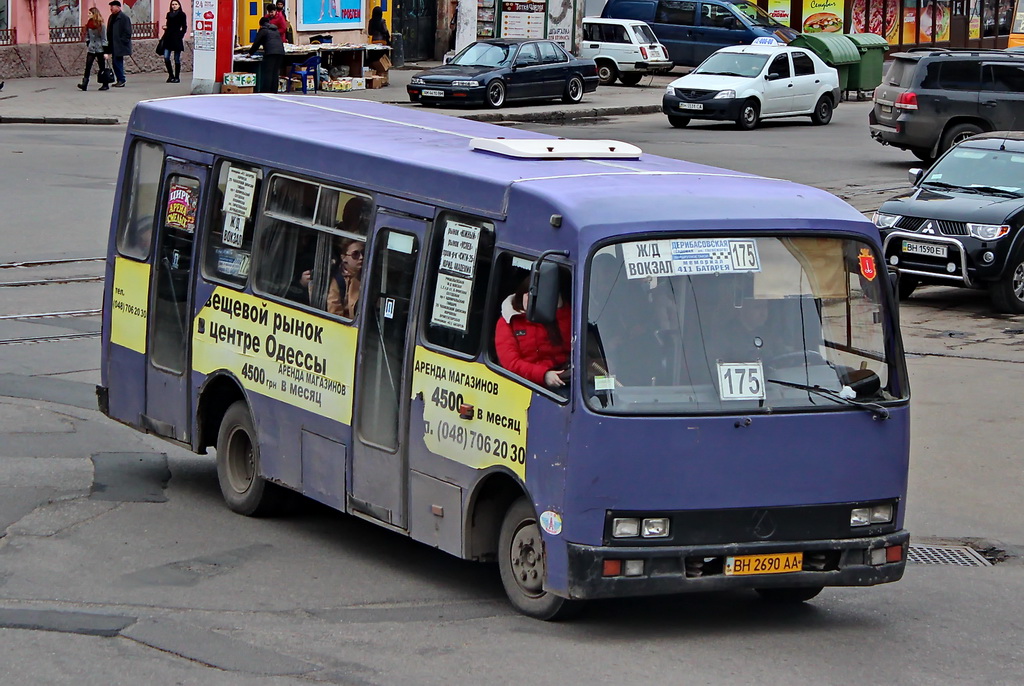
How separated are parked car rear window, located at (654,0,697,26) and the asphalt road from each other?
3429 centimetres

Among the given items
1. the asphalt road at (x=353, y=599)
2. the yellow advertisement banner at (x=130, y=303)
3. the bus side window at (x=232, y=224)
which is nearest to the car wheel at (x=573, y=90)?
the asphalt road at (x=353, y=599)

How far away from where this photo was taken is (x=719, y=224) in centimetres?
686

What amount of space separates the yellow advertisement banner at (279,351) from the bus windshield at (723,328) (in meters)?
1.97

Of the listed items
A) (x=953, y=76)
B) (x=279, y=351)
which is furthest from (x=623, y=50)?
(x=279, y=351)

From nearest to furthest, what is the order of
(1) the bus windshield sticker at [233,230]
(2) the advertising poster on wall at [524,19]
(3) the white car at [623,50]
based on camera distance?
(1) the bus windshield sticker at [233,230] < (2) the advertising poster on wall at [524,19] < (3) the white car at [623,50]

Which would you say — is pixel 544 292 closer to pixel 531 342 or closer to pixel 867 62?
pixel 531 342

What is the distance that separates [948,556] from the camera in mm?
9031

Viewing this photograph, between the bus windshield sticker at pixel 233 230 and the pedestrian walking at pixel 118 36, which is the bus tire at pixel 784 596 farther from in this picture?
the pedestrian walking at pixel 118 36

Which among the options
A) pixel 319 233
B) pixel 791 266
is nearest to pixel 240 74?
pixel 319 233

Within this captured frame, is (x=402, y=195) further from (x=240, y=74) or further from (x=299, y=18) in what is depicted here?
(x=299, y=18)

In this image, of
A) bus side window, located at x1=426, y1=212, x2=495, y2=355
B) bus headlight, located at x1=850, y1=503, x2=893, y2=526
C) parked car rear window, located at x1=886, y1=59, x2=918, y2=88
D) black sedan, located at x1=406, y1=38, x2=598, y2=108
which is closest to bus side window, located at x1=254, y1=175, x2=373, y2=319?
bus side window, located at x1=426, y1=212, x2=495, y2=355

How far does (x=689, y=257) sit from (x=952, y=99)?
70.3 ft

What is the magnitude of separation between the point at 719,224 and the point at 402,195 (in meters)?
1.83

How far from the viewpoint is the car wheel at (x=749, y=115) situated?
110 feet
